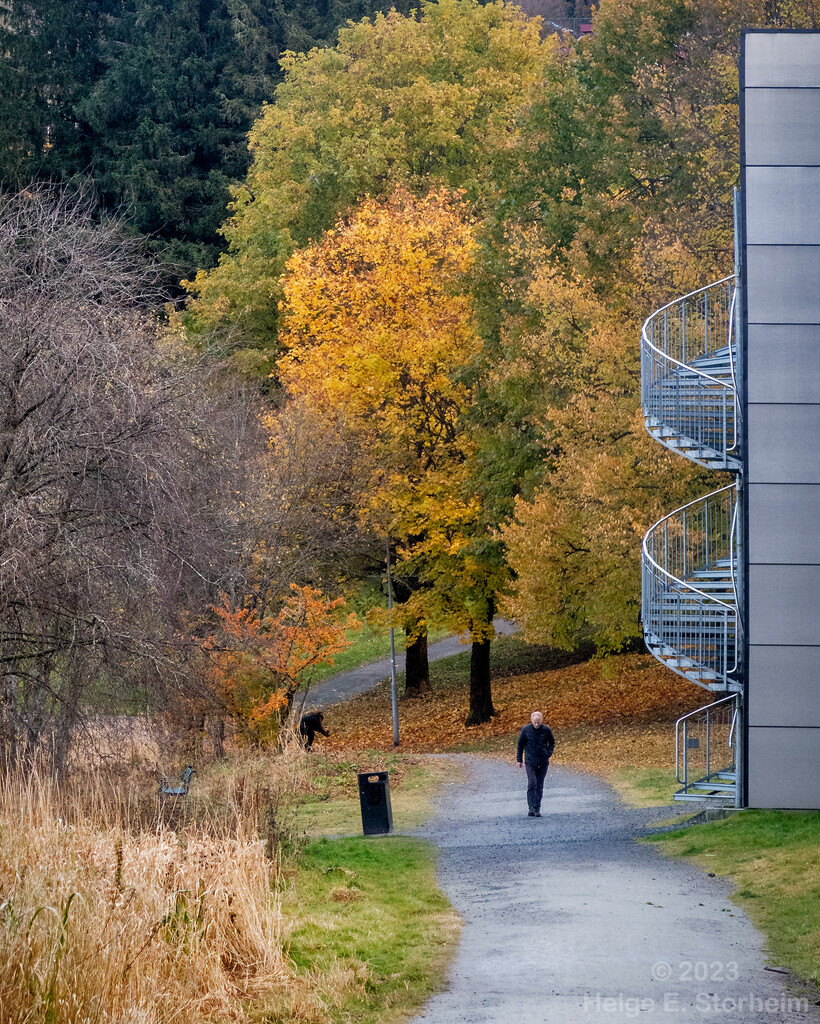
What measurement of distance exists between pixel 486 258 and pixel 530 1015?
72.8 feet

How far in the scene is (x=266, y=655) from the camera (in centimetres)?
2073

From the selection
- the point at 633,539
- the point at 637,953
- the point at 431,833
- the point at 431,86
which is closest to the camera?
the point at 637,953

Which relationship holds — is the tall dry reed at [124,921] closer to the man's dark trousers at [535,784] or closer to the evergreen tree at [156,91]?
the man's dark trousers at [535,784]

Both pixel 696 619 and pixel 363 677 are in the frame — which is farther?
pixel 363 677

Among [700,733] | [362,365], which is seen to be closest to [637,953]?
[700,733]

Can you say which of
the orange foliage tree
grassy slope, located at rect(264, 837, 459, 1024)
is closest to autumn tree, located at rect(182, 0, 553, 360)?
the orange foliage tree

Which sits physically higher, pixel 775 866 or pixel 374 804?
pixel 775 866

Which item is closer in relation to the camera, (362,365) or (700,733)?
(700,733)

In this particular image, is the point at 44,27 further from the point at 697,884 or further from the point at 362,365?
the point at 697,884

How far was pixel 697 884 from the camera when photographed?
1205cm

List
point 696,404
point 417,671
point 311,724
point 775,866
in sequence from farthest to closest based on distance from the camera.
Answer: point 417,671 → point 311,724 → point 696,404 → point 775,866

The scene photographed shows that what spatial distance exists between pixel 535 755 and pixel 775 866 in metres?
4.76

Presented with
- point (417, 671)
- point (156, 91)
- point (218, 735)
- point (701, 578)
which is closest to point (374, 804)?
point (701, 578)

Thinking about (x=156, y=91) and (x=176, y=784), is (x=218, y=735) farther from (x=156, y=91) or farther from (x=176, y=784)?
(x=156, y=91)
